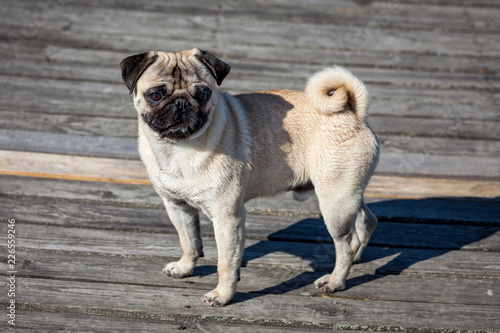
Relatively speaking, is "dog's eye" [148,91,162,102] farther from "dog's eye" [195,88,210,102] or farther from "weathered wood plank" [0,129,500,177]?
"weathered wood plank" [0,129,500,177]

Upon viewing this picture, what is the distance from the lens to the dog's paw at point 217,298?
128 inches

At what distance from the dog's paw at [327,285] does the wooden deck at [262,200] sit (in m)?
0.04

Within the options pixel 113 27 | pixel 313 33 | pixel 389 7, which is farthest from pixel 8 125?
pixel 389 7

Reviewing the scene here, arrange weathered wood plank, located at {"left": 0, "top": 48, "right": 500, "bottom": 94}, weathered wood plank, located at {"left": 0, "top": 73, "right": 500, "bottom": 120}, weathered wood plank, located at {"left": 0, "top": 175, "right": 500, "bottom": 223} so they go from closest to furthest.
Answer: weathered wood plank, located at {"left": 0, "top": 175, "right": 500, "bottom": 223} < weathered wood plank, located at {"left": 0, "top": 73, "right": 500, "bottom": 120} < weathered wood plank, located at {"left": 0, "top": 48, "right": 500, "bottom": 94}

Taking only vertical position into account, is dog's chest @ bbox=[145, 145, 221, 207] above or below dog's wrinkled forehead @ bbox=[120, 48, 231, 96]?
below

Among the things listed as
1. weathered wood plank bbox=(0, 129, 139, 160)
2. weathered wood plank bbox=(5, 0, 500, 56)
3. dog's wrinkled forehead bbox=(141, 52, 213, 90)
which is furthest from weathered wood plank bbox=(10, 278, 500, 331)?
weathered wood plank bbox=(5, 0, 500, 56)

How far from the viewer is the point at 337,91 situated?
11.0ft

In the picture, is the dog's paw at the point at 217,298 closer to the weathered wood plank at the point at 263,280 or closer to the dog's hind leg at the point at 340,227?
the weathered wood plank at the point at 263,280

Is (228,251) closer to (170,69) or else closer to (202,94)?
A: (202,94)

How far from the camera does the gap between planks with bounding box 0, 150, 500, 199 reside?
14.9ft

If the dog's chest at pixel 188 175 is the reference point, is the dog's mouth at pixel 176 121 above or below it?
above

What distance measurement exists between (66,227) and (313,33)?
4223mm

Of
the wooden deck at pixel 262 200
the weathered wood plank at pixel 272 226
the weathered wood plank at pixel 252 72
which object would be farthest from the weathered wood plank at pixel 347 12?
the weathered wood plank at pixel 272 226

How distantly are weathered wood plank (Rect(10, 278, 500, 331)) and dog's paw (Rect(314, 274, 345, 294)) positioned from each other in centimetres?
8
